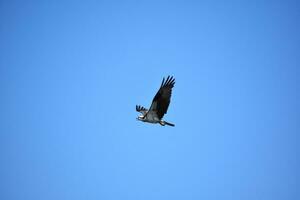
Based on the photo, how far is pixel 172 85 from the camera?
1350 inches

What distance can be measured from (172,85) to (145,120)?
413 cm

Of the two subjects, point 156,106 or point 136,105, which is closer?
point 156,106

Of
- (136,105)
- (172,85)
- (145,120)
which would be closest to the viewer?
(172,85)

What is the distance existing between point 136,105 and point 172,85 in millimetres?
6991

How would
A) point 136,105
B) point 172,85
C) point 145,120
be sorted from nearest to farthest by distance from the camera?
point 172,85
point 145,120
point 136,105

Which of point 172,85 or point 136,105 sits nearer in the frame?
point 172,85

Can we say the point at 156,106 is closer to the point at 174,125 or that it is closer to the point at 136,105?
the point at 174,125

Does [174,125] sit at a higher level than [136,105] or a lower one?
lower

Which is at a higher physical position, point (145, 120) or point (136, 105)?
point (136, 105)

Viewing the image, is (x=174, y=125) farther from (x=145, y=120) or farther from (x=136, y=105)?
(x=136, y=105)

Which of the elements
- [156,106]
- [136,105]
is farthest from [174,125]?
[136,105]

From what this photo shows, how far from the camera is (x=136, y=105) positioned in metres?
40.5

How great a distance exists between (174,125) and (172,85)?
3230mm

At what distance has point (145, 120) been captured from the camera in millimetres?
36812
